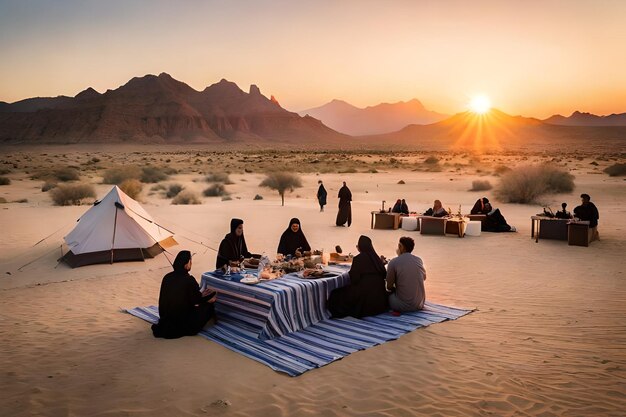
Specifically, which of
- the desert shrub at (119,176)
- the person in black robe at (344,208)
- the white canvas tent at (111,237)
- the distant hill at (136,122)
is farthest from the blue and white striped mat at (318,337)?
the distant hill at (136,122)

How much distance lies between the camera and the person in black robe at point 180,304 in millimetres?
7949

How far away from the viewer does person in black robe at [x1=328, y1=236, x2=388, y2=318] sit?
8.77m

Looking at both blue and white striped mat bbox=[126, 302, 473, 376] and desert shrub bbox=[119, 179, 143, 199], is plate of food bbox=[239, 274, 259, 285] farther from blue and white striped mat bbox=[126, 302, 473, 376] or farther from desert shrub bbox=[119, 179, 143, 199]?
desert shrub bbox=[119, 179, 143, 199]

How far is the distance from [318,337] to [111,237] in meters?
7.59

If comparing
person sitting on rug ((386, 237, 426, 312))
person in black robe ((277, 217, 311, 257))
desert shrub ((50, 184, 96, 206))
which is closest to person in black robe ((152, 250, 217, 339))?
person in black robe ((277, 217, 311, 257))

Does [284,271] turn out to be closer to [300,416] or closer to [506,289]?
[300,416]

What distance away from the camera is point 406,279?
895cm

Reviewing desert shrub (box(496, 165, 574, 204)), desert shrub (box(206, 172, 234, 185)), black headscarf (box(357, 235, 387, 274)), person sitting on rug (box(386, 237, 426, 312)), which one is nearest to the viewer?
black headscarf (box(357, 235, 387, 274))

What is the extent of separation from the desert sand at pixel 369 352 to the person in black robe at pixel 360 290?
3.48ft

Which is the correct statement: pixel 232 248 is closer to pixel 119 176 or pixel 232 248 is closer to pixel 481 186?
pixel 481 186

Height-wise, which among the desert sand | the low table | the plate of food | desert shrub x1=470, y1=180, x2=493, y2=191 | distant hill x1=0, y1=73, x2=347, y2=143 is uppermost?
distant hill x1=0, y1=73, x2=347, y2=143

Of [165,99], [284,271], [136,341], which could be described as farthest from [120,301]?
[165,99]

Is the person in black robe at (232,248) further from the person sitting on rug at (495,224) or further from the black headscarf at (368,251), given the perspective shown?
the person sitting on rug at (495,224)

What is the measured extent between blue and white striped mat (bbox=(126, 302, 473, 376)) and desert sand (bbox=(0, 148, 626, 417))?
6.4 inches
